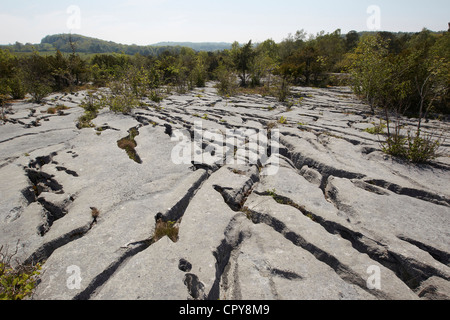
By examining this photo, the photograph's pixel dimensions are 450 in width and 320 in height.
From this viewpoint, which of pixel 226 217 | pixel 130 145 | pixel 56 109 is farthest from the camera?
pixel 56 109

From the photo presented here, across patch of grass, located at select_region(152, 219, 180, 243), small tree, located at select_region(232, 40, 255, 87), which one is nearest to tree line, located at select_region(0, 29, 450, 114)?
small tree, located at select_region(232, 40, 255, 87)

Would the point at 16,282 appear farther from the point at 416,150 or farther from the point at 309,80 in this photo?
the point at 309,80

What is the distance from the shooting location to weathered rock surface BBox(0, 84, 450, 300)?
7.99 feet

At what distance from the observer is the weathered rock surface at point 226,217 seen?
244cm

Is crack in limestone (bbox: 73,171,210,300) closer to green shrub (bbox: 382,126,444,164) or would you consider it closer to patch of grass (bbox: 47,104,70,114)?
green shrub (bbox: 382,126,444,164)

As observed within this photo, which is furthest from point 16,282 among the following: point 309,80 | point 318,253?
point 309,80

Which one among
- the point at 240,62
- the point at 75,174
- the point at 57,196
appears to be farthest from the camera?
the point at 240,62

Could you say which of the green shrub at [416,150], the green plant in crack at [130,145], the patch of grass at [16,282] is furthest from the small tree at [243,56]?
the patch of grass at [16,282]

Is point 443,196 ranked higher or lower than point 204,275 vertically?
higher

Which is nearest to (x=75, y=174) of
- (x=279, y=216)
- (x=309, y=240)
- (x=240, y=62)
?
(x=279, y=216)

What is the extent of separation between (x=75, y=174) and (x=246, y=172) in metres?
3.70

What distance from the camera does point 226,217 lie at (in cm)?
345
